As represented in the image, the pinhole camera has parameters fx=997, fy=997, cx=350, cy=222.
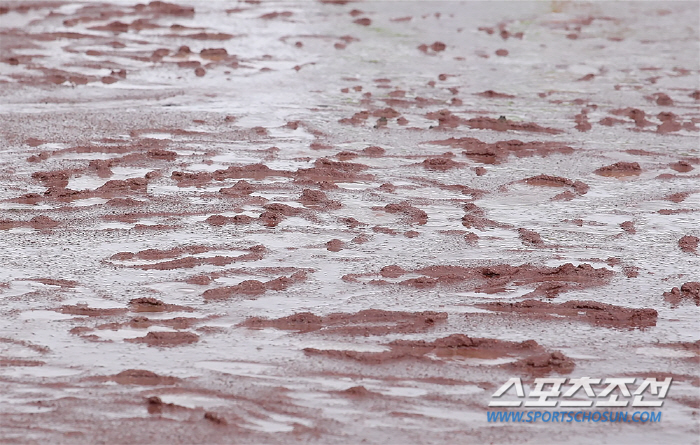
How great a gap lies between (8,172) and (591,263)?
17.5 ft

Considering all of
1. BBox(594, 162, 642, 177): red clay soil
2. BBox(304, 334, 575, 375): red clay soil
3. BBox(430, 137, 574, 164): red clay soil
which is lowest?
BBox(304, 334, 575, 375): red clay soil

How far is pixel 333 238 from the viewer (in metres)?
7.79

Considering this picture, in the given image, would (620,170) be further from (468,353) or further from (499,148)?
(468,353)

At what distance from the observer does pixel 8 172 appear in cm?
921

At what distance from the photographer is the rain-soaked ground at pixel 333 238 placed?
536 centimetres

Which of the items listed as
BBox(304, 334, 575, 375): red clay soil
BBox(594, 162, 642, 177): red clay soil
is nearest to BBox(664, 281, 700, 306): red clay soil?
BBox(304, 334, 575, 375): red clay soil

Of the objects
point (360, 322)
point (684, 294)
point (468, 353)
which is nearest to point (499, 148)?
point (684, 294)

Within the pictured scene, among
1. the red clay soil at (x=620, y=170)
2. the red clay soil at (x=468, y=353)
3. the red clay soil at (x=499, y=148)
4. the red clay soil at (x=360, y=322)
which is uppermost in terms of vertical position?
the red clay soil at (x=499, y=148)

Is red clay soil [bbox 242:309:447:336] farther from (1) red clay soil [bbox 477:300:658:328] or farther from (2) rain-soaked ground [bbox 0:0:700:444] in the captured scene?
(1) red clay soil [bbox 477:300:658:328]

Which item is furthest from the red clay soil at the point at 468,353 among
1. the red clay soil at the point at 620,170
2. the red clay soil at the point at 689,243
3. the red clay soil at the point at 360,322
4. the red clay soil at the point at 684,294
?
the red clay soil at the point at 620,170

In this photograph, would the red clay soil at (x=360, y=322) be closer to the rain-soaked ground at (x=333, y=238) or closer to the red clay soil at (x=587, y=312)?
the rain-soaked ground at (x=333, y=238)

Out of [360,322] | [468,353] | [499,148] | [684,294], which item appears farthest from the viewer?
[499,148]

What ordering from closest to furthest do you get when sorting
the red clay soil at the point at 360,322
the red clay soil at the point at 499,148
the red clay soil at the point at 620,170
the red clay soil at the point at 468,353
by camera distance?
1. the red clay soil at the point at 468,353
2. the red clay soil at the point at 360,322
3. the red clay soil at the point at 620,170
4. the red clay soil at the point at 499,148

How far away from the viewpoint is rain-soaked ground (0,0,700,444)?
211 inches
